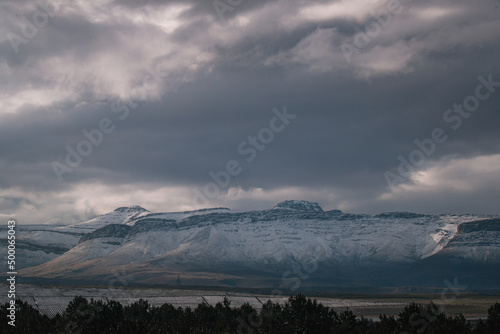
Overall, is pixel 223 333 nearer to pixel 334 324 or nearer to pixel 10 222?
pixel 334 324

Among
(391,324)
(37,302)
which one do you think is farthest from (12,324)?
(37,302)

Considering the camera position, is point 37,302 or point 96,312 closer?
point 96,312

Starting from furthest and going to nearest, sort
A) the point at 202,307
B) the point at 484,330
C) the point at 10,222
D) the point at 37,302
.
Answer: the point at 37,302
the point at 202,307
the point at 484,330
the point at 10,222

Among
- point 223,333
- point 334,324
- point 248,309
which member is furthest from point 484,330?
point 248,309

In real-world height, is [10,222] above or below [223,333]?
above

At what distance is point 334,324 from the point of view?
99.2 metres

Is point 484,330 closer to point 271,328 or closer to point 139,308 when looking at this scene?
point 271,328

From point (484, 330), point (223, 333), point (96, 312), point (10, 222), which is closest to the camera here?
point (10, 222)

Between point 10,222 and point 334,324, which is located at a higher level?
point 10,222

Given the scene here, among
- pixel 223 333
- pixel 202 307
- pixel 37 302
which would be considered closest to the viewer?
pixel 223 333

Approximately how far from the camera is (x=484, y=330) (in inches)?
3666

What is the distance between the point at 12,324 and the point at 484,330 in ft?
259

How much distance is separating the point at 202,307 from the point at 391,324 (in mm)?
48885

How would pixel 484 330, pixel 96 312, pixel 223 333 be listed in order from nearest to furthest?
pixel 484 330 < pixel 96 312 < pixel 223 333
